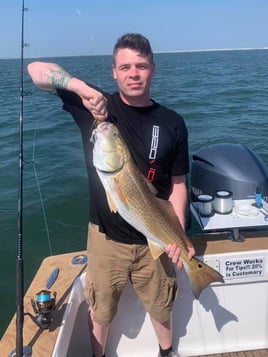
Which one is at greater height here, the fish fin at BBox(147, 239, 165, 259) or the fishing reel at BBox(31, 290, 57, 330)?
the fish fin at BBox(147, 239, 165, 259)

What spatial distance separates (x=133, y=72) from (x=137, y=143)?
1.45 feet

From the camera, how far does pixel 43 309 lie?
104 inches

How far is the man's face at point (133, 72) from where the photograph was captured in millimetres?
2541

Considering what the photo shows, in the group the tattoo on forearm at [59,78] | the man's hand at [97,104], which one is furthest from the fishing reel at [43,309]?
the tattoo on forearm at [59,78]

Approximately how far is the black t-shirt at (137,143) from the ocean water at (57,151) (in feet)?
4.26


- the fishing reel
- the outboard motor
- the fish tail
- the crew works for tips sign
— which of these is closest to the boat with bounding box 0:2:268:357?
the crew works for tips sign

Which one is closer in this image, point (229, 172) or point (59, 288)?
point (59, 288)

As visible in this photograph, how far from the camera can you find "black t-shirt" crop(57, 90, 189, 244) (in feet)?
8.70

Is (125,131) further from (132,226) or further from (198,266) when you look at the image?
(198,266)

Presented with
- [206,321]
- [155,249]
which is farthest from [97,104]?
[206,321]

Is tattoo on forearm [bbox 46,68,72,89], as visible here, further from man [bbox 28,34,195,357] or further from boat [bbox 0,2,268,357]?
boat [bbox 0,2,268,357]

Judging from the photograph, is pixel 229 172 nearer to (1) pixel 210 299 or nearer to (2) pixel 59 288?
(1) pixel 210 299

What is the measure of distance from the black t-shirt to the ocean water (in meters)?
1.30

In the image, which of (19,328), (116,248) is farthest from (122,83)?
(19,328)
